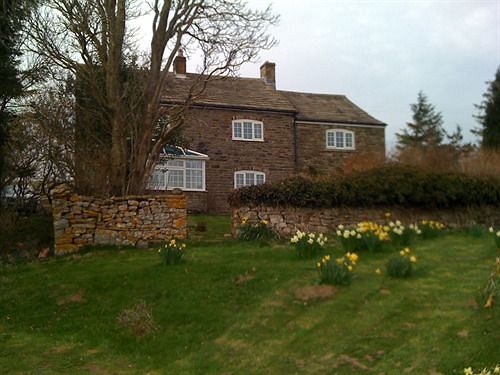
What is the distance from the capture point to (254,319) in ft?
28.7

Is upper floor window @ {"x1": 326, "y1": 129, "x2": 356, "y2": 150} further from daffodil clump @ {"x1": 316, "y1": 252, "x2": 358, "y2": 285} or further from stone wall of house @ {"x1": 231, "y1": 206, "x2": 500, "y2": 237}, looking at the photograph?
daffodil clump @ {"x1": 316, "y1": 252, "x2": 358, "y2": 285}

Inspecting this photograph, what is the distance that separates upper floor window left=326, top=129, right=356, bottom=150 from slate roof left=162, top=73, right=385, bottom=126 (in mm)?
619

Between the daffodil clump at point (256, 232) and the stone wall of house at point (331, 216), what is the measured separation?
54 centimetres

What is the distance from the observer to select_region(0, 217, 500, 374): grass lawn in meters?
7.19

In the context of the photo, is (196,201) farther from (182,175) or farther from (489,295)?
(489,295)

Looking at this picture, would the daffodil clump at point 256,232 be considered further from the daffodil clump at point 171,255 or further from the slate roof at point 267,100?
the slate roof at point 267,100

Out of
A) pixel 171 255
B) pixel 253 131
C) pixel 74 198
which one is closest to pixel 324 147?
pixel 253 131

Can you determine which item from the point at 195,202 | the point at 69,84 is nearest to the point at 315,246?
the point at 69,84

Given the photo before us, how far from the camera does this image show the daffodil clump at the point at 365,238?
37.4ft

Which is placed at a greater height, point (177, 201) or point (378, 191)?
point (378, 191)

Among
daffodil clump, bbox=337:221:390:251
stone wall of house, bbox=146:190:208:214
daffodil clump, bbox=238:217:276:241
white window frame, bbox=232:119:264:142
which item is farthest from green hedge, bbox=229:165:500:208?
white window frame, bbox=232:119:264:142

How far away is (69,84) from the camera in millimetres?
19578

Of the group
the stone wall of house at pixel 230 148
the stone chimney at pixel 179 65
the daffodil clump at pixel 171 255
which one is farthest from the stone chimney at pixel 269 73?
the daffodil clump at pixel 171 255

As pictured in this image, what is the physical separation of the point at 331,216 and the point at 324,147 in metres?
16.0
